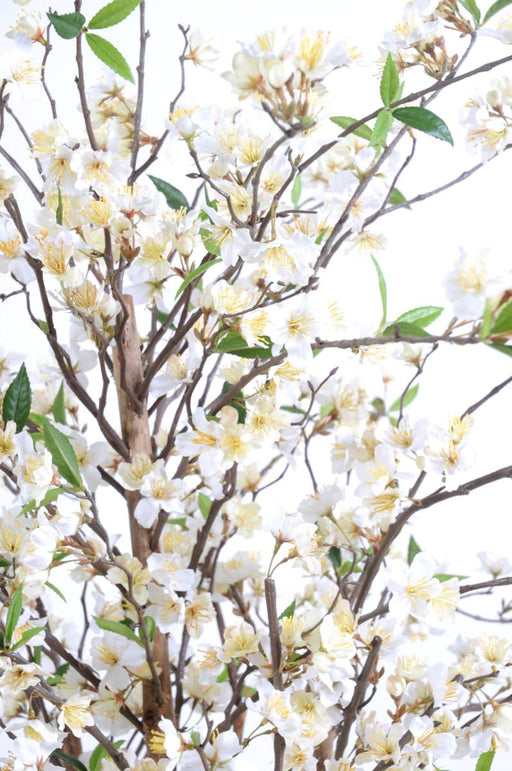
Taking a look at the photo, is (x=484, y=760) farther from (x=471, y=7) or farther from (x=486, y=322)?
(x=471, y=7)

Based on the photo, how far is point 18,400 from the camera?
67 centimetres

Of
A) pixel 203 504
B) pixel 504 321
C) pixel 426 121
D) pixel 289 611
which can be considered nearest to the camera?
pixel 504 321

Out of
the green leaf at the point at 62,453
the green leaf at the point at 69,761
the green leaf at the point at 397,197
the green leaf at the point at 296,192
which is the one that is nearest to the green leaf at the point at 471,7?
the green leaf at the point at 397,197

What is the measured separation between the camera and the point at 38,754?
62cm

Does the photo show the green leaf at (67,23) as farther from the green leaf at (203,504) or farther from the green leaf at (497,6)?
the green leaf at (203,504)

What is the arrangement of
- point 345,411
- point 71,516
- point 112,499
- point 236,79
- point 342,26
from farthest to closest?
point 112,499, point 342,26, point 345,411, point 71,516, point 236,79

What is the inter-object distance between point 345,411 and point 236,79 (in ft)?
1.24

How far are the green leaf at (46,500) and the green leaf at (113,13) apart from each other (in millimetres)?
325

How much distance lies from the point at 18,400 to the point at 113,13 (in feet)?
0.92

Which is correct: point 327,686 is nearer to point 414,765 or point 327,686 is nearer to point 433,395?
point 414,765

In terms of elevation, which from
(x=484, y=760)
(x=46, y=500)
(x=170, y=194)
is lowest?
(x=484, y=760)

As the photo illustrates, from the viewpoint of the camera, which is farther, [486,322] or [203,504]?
[203,504]

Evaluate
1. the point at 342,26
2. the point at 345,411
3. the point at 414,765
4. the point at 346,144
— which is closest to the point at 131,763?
the point at 414,765

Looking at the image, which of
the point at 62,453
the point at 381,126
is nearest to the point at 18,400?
the point at 62,453
